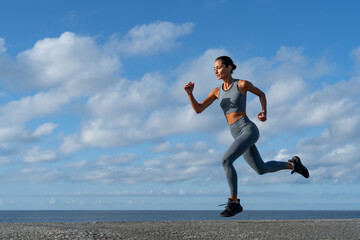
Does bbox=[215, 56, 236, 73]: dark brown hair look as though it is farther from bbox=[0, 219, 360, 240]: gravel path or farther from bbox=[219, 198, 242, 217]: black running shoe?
bbox=[0, 219, 360, 240]: gravel path

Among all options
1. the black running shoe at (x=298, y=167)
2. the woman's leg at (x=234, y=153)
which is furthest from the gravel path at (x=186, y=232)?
the woman's leg at (x=234, y=153)

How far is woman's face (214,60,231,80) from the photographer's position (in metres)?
7.80

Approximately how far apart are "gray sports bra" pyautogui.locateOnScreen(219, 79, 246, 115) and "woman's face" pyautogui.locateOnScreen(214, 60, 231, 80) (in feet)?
0.71

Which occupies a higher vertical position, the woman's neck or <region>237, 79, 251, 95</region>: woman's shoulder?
the woman's neck

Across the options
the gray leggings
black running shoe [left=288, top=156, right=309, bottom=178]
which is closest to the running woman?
the gray leggings

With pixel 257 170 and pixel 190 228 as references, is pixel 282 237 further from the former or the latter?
pixel 257 170

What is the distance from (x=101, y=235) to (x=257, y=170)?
446 centimetres

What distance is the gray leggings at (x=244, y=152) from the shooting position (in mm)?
7379

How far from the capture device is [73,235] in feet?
32.2

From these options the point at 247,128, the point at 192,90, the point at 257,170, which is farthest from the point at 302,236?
the point at 192,90

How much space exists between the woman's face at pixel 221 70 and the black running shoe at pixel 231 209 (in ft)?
7.64

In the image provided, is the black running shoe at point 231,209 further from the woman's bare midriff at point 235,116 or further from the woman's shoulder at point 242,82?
the woman's shoulder at point 242,82

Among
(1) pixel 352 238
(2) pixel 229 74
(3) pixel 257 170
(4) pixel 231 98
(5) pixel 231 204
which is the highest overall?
(2) pixel 229 74

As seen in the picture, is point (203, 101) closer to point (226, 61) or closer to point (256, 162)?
point (226, 61)
